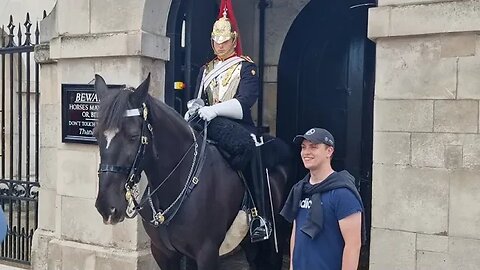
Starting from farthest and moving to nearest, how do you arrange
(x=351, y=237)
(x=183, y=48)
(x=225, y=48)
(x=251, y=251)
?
(x=183, y=48) < (x=251, y=251) < (x=225, y=48) < (x=351, y=237)

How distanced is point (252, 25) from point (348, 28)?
A: 1.32 metres

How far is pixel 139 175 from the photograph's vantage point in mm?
4082

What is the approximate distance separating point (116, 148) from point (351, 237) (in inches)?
64.2

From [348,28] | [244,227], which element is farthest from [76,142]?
[348,28]

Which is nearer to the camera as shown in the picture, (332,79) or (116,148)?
(116,148)

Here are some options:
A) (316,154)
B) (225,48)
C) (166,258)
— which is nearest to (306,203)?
(316,154)

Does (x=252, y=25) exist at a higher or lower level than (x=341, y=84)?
higher

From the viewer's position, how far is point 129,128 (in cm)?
397

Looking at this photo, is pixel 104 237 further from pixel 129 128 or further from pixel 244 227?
pixel 129 128

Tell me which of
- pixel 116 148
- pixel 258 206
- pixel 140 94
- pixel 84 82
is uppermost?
pixel 84 82

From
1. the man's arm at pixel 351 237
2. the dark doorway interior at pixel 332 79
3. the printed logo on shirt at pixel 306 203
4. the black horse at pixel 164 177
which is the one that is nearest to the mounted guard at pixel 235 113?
the black horse at pixel 164 177

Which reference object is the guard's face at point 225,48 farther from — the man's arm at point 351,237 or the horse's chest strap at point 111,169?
the man's arm at point 351,237

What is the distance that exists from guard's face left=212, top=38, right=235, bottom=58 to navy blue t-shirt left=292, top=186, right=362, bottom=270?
2.15 m

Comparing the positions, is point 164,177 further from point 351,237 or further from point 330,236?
point 351,237
